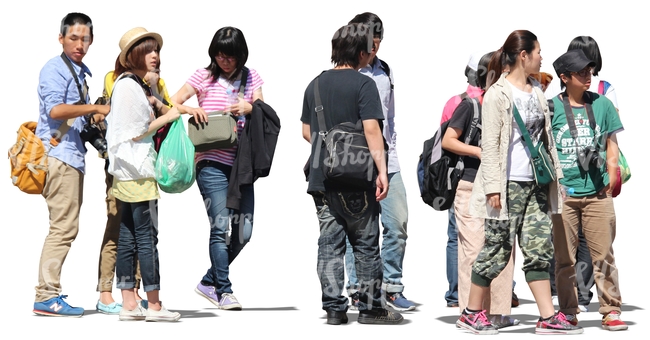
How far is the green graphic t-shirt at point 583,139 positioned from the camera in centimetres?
1045

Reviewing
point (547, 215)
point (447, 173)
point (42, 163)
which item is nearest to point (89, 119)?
point (42, 163)

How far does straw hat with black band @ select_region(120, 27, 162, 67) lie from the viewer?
1041cm

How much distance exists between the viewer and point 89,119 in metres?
11.2

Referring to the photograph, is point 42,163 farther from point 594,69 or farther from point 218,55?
point 594,69

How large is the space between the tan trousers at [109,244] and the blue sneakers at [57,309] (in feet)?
1.38

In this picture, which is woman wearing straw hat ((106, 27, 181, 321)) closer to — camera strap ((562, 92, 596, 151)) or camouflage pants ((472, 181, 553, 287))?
camouflage pants ((472, 181, 553, 287))

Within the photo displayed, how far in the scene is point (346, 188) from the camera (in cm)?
1001

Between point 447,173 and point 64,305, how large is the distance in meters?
3.74

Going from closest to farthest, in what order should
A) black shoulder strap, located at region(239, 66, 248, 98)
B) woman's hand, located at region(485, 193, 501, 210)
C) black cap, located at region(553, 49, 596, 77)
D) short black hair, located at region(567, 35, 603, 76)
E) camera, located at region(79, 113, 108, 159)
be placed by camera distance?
woman's hand, located at region(485, 193, 501, 210) < black cap, located at region(553, 49, 596, 77) < camera, located at region(79, 113, 108, 159) < short black hair, located at region(567, 35, 603, 76) < black shoulder strap, located at region(239, 66, 248, 98)

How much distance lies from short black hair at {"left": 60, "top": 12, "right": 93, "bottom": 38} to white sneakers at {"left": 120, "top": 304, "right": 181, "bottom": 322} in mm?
2654

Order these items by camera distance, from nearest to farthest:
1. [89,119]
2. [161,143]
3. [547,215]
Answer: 1. [547,215]
2. [161,143]
3. [89,119]

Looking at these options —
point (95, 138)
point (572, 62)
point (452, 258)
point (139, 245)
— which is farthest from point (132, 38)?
point (572, 62)

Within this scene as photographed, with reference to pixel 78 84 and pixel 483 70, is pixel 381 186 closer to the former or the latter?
pixel 483 70

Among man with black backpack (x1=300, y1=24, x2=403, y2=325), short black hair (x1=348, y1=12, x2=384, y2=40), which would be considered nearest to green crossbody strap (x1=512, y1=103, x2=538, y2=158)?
man with black backpack (x1=300, y1=24, x2=403, y2=325)
